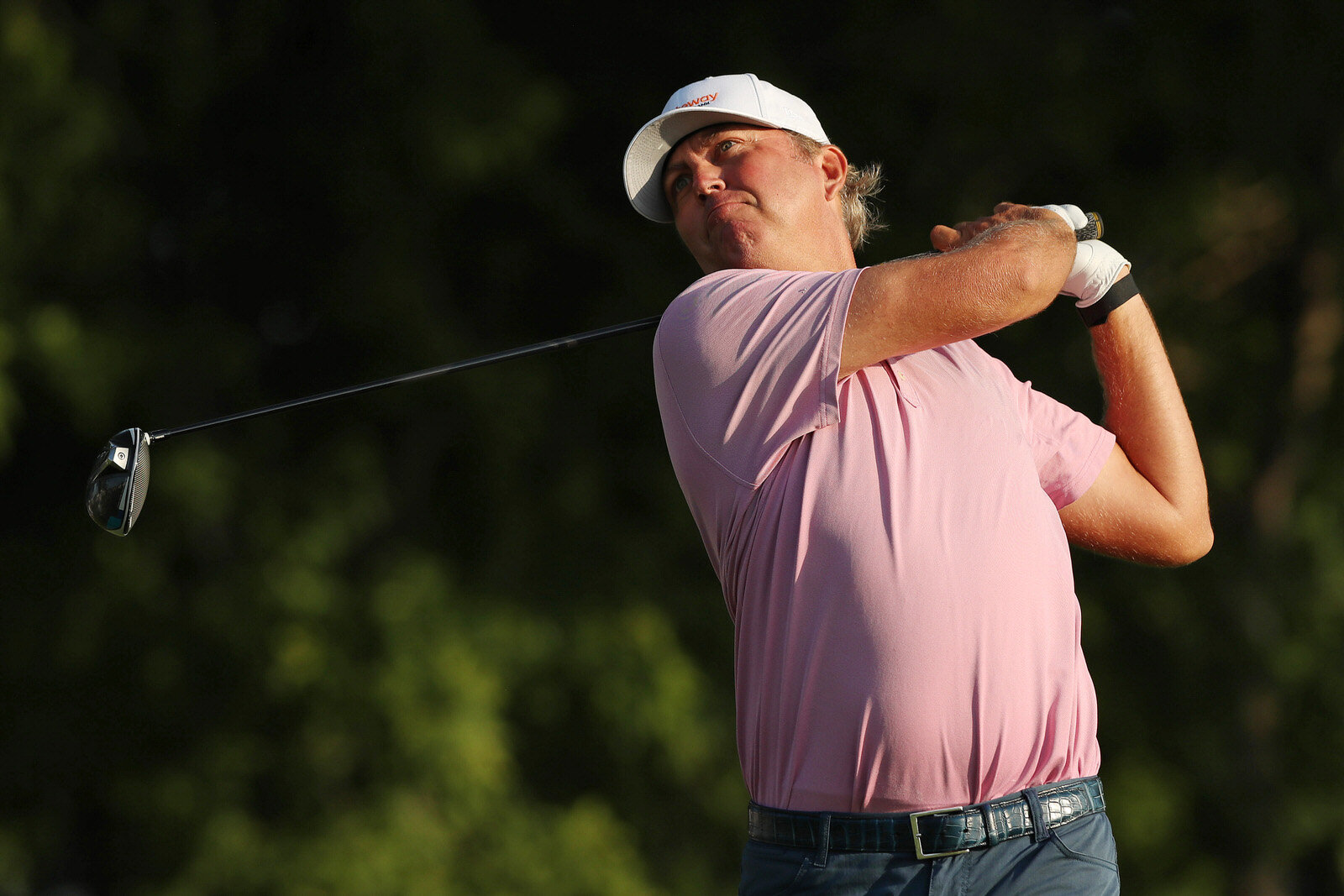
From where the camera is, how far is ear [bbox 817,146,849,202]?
2.43m

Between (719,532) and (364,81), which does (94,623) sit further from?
(719,532)

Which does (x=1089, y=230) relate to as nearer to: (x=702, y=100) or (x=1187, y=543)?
(x=1187, y=543)

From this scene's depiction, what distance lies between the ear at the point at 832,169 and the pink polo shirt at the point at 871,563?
50 cm

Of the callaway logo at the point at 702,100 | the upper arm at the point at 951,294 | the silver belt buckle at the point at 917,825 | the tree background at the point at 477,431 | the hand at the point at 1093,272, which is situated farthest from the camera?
the tree background at the point at 477,431

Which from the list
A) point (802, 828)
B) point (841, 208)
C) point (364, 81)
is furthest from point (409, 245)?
point (802, 828)

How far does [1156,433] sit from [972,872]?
2.79 feet

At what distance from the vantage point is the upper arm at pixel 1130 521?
218 cm

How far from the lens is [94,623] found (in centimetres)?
530

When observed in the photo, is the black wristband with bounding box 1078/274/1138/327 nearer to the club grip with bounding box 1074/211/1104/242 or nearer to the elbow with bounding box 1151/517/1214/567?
the club grip with bounding box 1074/211/1104/242

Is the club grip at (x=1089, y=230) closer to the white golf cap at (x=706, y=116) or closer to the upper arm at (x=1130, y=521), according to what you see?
the upper arm at (x=1130, y=521)

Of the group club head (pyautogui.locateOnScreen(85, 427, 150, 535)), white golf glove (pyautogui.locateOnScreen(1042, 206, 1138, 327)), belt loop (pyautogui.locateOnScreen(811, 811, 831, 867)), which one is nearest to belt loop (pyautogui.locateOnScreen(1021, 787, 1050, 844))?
belt loop (pyautogui.locateOnScreen(811, 811, 831, 867))

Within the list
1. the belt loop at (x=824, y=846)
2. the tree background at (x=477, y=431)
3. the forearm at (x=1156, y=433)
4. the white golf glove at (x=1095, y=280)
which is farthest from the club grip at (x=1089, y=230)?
the tree background at (x=477, y=431)

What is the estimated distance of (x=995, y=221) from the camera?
2.05 m

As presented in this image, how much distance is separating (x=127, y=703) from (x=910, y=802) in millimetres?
4336
